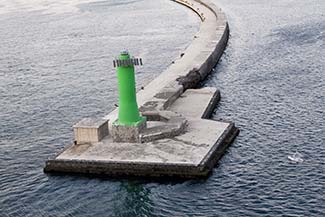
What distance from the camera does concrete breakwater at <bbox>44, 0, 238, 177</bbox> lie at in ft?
124

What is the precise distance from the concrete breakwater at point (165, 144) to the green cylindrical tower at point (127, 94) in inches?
54.6

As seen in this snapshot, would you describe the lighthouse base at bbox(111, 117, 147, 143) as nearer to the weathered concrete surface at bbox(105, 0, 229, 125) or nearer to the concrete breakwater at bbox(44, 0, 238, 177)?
the concrete breakwater at bbox(44, 0, 238, 177)

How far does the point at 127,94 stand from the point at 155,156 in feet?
16.8

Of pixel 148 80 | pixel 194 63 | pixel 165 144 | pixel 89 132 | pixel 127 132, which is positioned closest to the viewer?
pixel 165 144

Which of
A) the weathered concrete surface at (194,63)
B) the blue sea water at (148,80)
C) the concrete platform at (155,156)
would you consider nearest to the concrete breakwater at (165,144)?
the concrete platform at (155,156)

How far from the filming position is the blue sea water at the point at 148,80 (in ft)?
114

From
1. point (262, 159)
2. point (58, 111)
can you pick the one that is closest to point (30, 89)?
point (58, 111)

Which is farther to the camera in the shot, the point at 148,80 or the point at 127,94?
the point at 148,80

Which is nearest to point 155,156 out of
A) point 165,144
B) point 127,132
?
point 165,144

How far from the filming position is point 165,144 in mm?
40219

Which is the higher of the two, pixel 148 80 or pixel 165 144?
pixel 165 144

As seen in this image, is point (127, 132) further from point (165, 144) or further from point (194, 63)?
point (194, 63)

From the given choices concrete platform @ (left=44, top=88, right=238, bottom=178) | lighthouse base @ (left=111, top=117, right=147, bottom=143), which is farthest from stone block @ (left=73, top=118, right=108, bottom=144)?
lighthouse base @ (left=111, top=117, right=147, bottom=143)

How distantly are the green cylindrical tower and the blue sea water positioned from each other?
513cm
